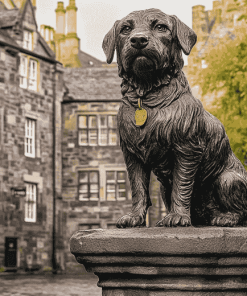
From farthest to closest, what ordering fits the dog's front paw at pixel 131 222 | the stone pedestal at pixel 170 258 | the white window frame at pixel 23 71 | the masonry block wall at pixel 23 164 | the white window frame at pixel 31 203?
the white window frame at pixel 23 71
the white window frame at pixel 31 203
the masonry block wall at pixel 23 164
the dog's front paw at pixel 131 222
the stone pedestal at pixel 170 258

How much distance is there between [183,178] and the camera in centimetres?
328

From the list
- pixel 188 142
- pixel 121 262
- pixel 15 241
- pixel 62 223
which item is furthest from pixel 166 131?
pixel 62 223

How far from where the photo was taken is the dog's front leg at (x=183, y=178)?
326 centimetres

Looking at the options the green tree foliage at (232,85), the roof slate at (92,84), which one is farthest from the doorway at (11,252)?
the green tree foliage at (232,85)

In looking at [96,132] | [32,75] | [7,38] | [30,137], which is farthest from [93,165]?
[7,38]

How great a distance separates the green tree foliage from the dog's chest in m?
10.7

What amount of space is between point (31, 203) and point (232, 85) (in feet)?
40.8

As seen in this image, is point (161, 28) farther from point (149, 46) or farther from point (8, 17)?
point (8, 17)

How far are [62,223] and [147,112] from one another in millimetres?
23793

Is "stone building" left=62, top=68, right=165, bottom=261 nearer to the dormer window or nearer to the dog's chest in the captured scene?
the dormer window

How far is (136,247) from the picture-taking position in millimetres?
3021

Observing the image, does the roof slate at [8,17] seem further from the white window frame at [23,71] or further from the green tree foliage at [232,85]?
the green tree foliage at [232,85]

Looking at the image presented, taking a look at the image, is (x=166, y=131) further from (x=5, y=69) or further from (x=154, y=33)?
(x=5, y=69)

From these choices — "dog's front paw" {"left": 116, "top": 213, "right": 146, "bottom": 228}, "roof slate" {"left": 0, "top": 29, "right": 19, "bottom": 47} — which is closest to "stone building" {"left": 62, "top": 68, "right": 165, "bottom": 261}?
"roof slate" {"left": 0, "top": 29, "right": 19, "bottom": 47}
